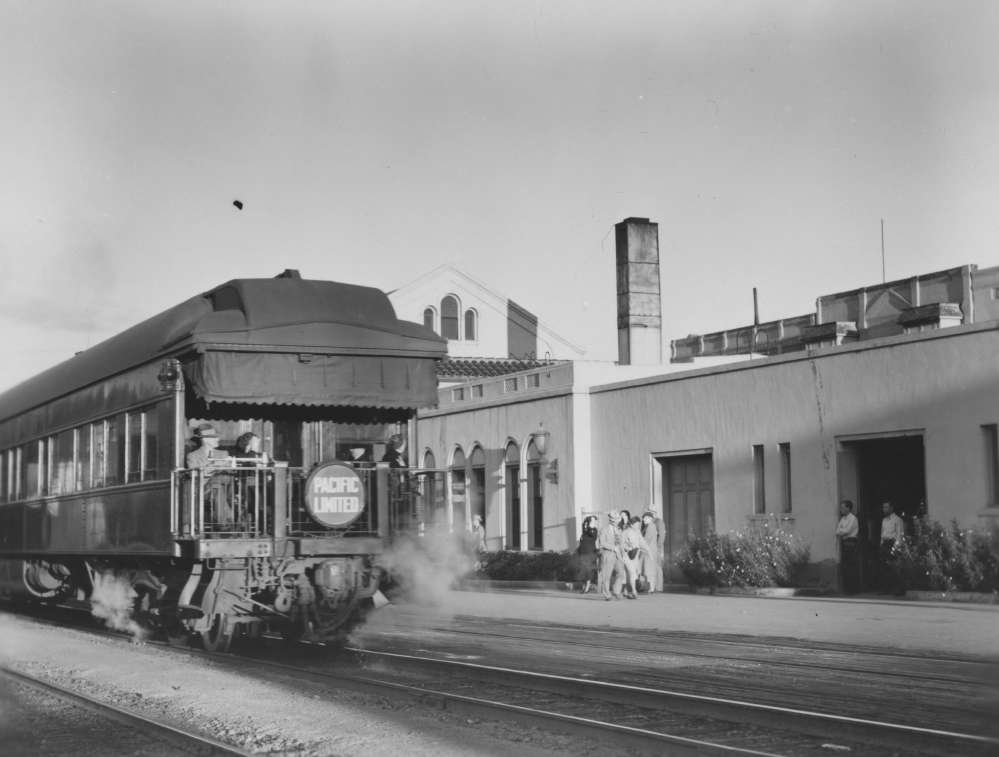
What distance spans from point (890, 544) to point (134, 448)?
12.1m

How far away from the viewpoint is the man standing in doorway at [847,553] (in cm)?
2211

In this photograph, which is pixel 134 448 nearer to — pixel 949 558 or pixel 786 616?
pixel 786 616

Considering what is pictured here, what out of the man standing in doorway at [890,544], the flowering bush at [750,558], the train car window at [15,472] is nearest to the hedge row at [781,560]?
the flowering bush at [750,558]

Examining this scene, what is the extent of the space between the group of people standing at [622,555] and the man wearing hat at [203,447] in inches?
407

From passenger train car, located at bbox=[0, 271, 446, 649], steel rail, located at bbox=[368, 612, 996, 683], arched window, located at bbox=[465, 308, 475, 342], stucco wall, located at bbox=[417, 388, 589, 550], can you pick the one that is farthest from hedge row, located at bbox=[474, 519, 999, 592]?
arched window, located at bbox=[465, 308, 475, 342]

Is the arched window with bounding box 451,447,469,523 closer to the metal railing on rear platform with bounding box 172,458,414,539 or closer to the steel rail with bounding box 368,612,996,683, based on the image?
the steel rail with bounding box 368,612,996,683

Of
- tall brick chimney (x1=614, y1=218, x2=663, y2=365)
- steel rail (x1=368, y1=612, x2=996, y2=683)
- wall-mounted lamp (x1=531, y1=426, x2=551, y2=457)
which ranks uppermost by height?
tall brick chimney (x1=614, y1=218, x2=663, y2=365)

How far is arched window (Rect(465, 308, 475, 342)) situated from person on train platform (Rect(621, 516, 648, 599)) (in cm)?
2991

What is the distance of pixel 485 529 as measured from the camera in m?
34.2

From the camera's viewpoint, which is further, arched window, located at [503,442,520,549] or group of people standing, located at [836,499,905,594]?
arched window, located at [503,442,520,549]

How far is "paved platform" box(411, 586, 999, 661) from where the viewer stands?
14539mm

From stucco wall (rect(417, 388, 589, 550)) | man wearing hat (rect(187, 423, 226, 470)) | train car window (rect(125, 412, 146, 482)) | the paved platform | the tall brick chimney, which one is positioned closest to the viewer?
man wearing hat (rect(187, 423, 226, 470))

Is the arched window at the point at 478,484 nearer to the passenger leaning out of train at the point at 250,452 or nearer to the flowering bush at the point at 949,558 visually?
the flowering bush at the point at 949,558

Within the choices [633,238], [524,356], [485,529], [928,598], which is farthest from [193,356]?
[524,356]
